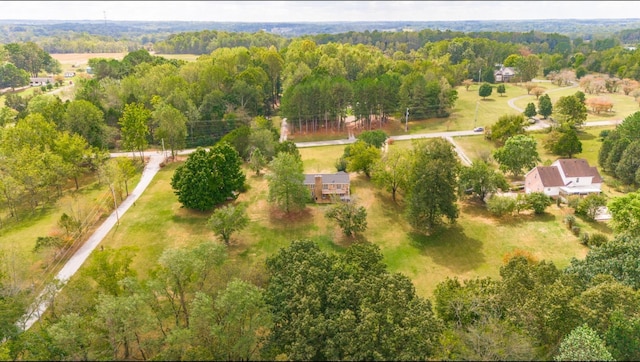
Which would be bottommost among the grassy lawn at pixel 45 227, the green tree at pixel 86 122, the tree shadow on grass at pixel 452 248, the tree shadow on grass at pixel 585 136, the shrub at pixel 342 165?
the tree shadow on grass at pixel 452 248

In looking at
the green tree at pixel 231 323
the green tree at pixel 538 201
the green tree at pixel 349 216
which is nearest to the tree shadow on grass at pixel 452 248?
the green tree at pixel 349 216

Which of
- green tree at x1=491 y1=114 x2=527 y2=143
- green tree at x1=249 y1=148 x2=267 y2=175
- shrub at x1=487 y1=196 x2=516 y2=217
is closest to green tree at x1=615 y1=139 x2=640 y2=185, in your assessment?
green tree at x1=491 y1=114 x2=527 y2=143

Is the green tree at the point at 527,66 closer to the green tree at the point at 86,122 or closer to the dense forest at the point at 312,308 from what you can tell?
the dense forest at the point at 312,308

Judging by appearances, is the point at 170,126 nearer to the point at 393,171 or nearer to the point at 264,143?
the point at 264,143

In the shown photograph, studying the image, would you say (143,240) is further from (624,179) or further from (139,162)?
(624,179)

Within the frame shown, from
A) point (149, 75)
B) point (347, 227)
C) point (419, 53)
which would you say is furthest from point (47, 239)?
point (419, 53)

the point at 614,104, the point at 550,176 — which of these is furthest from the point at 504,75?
the point at 550,176

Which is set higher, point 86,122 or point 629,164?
point 86,122
